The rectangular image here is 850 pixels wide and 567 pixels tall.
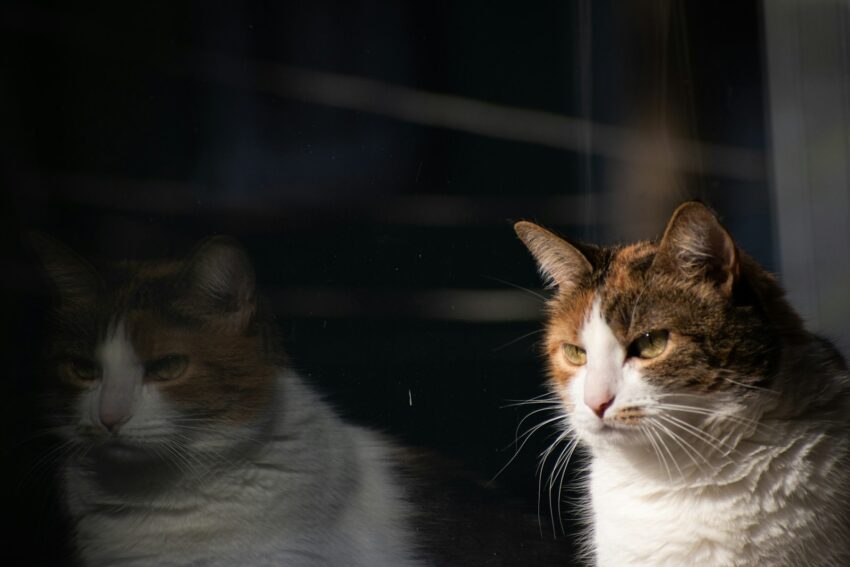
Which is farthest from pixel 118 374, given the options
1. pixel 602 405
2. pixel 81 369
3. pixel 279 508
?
pixel 602 405

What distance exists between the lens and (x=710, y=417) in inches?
59.0

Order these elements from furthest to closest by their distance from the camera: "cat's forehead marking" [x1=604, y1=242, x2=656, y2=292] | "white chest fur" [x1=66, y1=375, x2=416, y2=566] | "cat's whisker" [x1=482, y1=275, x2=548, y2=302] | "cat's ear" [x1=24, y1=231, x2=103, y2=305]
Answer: "cat's whisker" [x1=482, y1=275, x2=548, y2=302]
"cat's forehead marking" [x1=604, y1=242, x2=656, y2=292]
"white chest fur" [x1=66, y1=375, x2=416, y2=566]
"cat's ear" [x1=24, y1=231, x2=103, y2=305]

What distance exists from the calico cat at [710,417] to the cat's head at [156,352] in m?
0.54

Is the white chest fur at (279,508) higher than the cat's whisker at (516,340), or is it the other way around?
the cat's whisker at (516,340)

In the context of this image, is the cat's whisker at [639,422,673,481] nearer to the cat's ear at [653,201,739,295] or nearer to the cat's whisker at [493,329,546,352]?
the cat's ear at [653,201,739,295]

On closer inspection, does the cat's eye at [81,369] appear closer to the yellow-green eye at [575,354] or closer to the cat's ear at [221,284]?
the cat's ear at [221,284]

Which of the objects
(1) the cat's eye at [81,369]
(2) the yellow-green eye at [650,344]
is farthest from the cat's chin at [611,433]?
(1) the cat's eye at [81,369]

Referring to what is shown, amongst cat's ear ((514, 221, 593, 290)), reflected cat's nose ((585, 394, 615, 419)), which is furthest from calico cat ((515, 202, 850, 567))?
cat's ear ((514, 221, 593, 290))

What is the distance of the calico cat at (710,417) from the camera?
→ 4.83 ft

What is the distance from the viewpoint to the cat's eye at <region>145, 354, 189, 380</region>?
1393 millimetres

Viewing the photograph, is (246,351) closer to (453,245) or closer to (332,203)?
(332,203)

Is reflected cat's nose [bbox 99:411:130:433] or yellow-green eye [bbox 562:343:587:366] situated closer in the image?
reflected cat's nose [bbox 99:411:130:433]

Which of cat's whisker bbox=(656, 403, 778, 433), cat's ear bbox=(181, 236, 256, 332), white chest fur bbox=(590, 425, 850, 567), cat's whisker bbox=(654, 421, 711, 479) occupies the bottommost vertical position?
white chest fur bbox=(590, 425, 850, 567)

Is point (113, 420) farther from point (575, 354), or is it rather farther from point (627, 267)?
point (627, 267)
